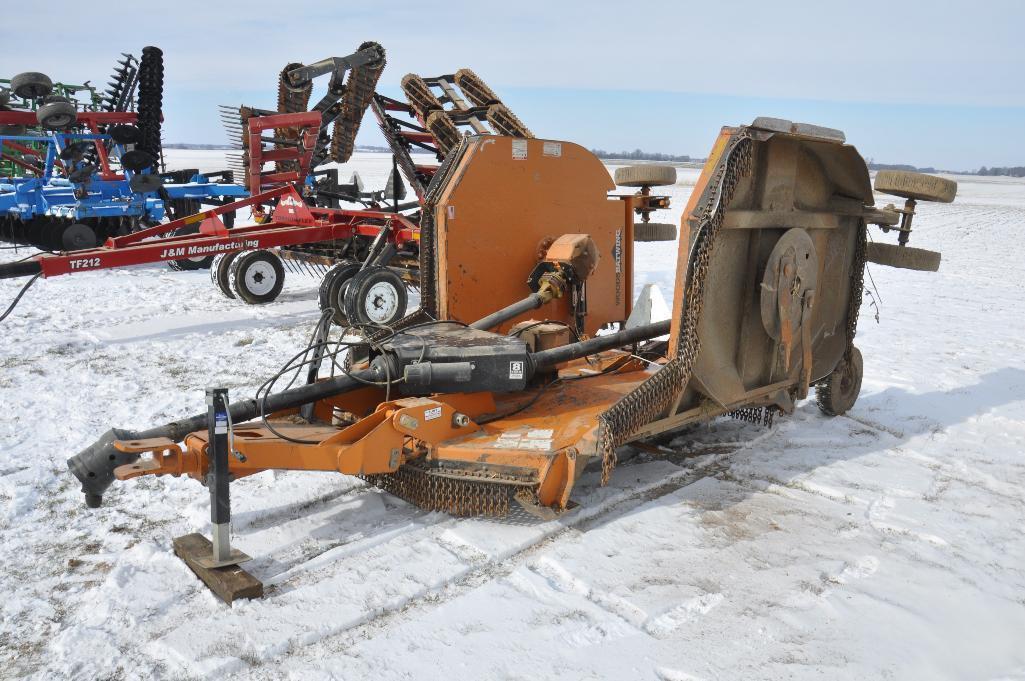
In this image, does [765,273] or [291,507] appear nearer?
[291,507]

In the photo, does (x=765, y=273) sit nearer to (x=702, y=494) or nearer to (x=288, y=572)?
(x=702, y=494)

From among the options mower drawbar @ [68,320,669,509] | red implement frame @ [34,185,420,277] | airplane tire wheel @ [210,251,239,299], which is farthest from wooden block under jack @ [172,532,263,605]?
airplane tire wheel @ [210,251,239,299]

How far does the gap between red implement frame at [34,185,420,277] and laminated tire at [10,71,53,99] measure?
7.79ft

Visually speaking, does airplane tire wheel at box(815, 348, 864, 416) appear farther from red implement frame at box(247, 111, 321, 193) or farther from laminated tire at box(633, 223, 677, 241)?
red implement frame at box(247, 111, 321, 193)

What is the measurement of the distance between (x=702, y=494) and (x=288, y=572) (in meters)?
1.98

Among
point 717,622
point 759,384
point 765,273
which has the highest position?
point 765,273

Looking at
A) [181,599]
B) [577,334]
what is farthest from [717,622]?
[577,334]

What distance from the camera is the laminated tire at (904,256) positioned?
4695 millimetres

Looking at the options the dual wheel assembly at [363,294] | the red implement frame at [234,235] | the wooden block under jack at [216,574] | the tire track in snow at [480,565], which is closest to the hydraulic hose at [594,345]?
the tire track in snow at [480,565]

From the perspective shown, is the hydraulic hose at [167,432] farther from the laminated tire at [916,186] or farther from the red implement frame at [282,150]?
the red implement frame at [282,150]

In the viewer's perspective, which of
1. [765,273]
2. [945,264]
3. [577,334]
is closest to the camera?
[765,273]

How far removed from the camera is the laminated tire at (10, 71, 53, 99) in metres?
9.05

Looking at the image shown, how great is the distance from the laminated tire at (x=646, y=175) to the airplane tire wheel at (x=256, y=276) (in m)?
4.80

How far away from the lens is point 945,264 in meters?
13.1
